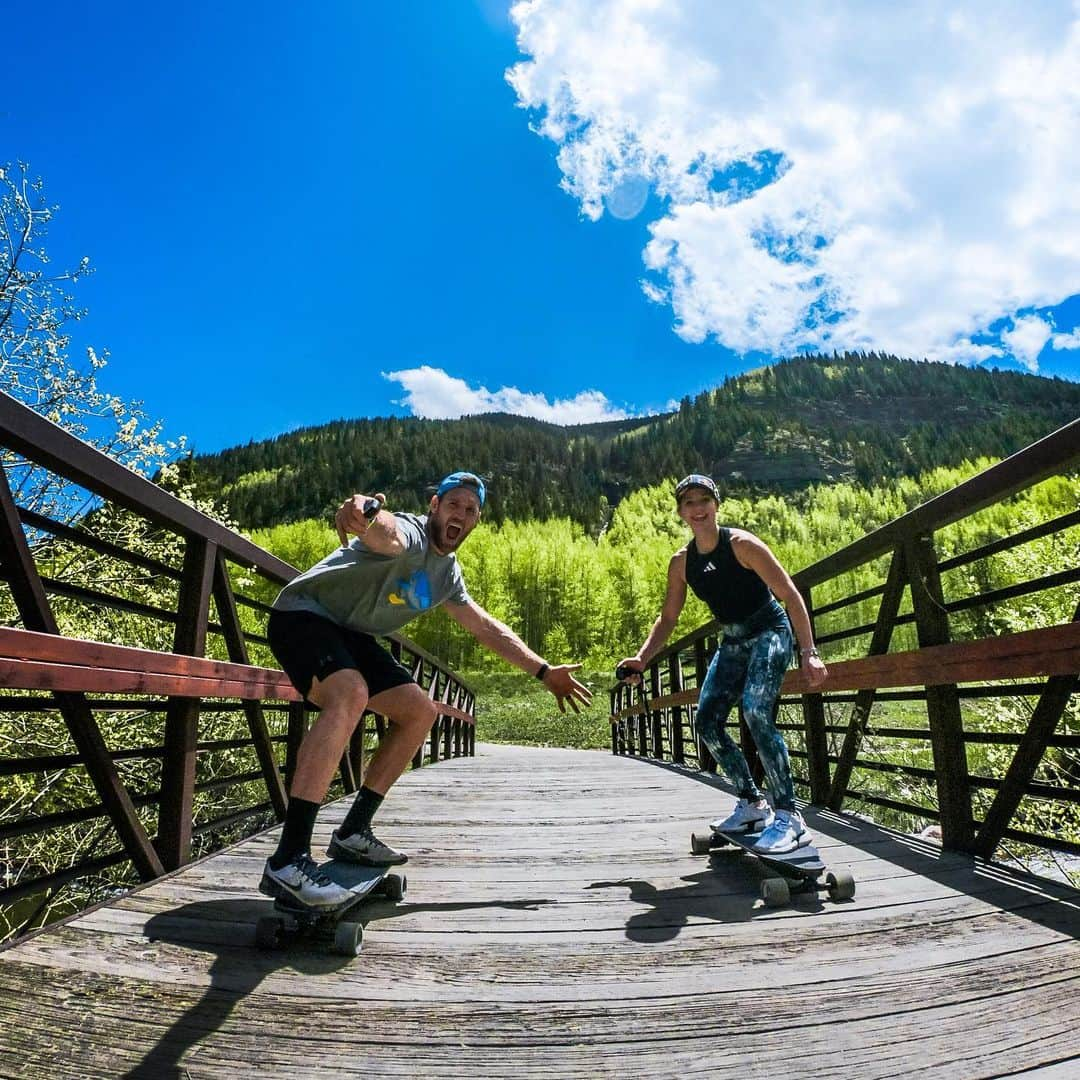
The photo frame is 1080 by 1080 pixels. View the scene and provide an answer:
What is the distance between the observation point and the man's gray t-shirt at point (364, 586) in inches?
100

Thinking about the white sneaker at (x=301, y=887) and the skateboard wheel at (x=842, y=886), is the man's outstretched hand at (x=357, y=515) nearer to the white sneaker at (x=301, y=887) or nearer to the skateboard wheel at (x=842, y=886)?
the white sneaker at (x=301, y=887)

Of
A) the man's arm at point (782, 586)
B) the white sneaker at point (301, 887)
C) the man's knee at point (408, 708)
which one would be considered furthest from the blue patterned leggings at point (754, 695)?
the white sneaker at point (301, 887)

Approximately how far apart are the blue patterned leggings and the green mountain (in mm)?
110977

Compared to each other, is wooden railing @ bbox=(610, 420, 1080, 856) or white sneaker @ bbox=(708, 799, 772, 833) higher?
wooden railing @ bbox=(610, 420, 1080, 856)

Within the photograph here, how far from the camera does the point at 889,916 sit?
2.19m

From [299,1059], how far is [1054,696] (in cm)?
253

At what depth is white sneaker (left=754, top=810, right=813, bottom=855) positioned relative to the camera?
252 centimetres

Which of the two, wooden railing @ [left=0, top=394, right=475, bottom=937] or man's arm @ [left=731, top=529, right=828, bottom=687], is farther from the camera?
man's arm @ [left=731, top=529, right=828, bottom=687]

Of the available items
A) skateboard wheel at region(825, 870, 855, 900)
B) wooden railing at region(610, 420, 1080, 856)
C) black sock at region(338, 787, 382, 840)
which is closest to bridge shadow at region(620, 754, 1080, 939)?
wooden railing at region(610, 420, 1080, 856)

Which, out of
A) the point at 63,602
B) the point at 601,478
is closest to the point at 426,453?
the point at 601,478

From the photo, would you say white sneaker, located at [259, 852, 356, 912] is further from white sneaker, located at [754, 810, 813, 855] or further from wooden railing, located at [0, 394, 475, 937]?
white sneaker, located at [754, 810, 813, 855]

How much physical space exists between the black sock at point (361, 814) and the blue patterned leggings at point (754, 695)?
59.9 inches

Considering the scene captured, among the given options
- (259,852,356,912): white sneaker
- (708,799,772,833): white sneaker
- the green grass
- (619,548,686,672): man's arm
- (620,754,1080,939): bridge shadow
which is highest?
(619,548,686,672): man's arm

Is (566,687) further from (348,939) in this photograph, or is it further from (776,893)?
(348,939)
